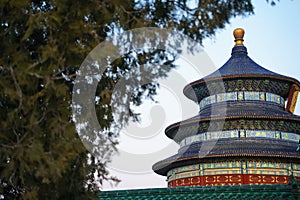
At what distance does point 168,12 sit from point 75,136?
1937 mm

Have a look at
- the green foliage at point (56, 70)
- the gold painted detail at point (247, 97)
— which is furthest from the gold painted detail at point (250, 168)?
the green foliage at point (56, 70)

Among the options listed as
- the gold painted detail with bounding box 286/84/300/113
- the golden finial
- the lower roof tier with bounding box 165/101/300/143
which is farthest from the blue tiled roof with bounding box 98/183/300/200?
the golden finial

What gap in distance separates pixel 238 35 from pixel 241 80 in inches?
107

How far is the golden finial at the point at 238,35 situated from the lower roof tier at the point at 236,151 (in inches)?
222

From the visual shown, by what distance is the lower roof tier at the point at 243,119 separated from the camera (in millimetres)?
23094

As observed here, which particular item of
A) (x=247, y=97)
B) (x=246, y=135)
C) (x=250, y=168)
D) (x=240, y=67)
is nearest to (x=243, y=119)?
(x=246, y=135)

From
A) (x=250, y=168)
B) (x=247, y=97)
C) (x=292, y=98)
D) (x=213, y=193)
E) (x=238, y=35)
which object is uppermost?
(x=238, y=35)

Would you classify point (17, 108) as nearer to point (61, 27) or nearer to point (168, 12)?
point (61, 27)

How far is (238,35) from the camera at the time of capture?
87.1 ft

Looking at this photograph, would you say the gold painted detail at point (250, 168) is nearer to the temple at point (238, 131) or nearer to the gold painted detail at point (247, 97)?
the temple at point (238, 131)

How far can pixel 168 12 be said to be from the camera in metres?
7.39

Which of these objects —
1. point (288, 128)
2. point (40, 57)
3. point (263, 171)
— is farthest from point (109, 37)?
point (288, 128)

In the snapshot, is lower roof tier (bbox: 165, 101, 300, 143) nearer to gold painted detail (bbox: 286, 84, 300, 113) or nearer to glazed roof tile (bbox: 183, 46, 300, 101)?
glazed roof tile (bbox: 183, 46, 300, 101)

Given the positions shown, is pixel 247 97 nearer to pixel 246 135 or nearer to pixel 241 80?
pixel 241 80
